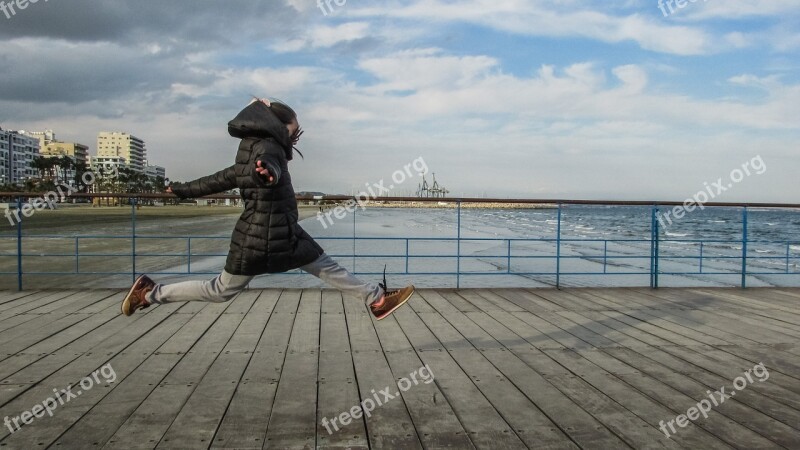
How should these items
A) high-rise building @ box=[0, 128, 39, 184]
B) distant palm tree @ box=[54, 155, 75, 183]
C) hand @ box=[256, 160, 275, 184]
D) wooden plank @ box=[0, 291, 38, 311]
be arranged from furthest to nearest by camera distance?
distant palm tree @ box=[54, 155, 75, 183]
high-rise building @ box=[0, 128, 39, 184]
wooden plank @ box=[0, 291, 38, 311]
hand @ box=[256, 160, 275, 184]

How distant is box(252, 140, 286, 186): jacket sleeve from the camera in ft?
8.30

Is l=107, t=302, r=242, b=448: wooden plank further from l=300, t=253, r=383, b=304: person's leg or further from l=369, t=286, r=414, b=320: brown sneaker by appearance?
l=369, t=286, r=414, b=320: brown sneaker

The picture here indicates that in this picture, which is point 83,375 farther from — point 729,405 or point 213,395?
point 729,405

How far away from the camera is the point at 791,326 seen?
4551 mm

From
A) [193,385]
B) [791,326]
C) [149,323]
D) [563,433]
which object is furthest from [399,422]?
[791,326]

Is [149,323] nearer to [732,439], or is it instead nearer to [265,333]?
[265,333]

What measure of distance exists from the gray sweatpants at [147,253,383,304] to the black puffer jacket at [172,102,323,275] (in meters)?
0.12

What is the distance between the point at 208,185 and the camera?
114 inches

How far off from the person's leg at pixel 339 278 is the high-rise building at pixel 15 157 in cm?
11725

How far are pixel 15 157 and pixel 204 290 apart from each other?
128275mm

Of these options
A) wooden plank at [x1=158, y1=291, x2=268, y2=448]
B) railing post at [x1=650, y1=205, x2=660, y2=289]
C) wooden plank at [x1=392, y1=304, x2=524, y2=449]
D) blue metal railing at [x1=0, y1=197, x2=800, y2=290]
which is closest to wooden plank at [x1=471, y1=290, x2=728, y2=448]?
wooden plank at [x1=392, y1=304, x2=524, y2=449]

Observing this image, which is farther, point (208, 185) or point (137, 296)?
point (137, 296)

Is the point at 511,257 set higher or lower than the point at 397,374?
higher

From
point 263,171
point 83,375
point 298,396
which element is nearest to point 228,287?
point 298,396
